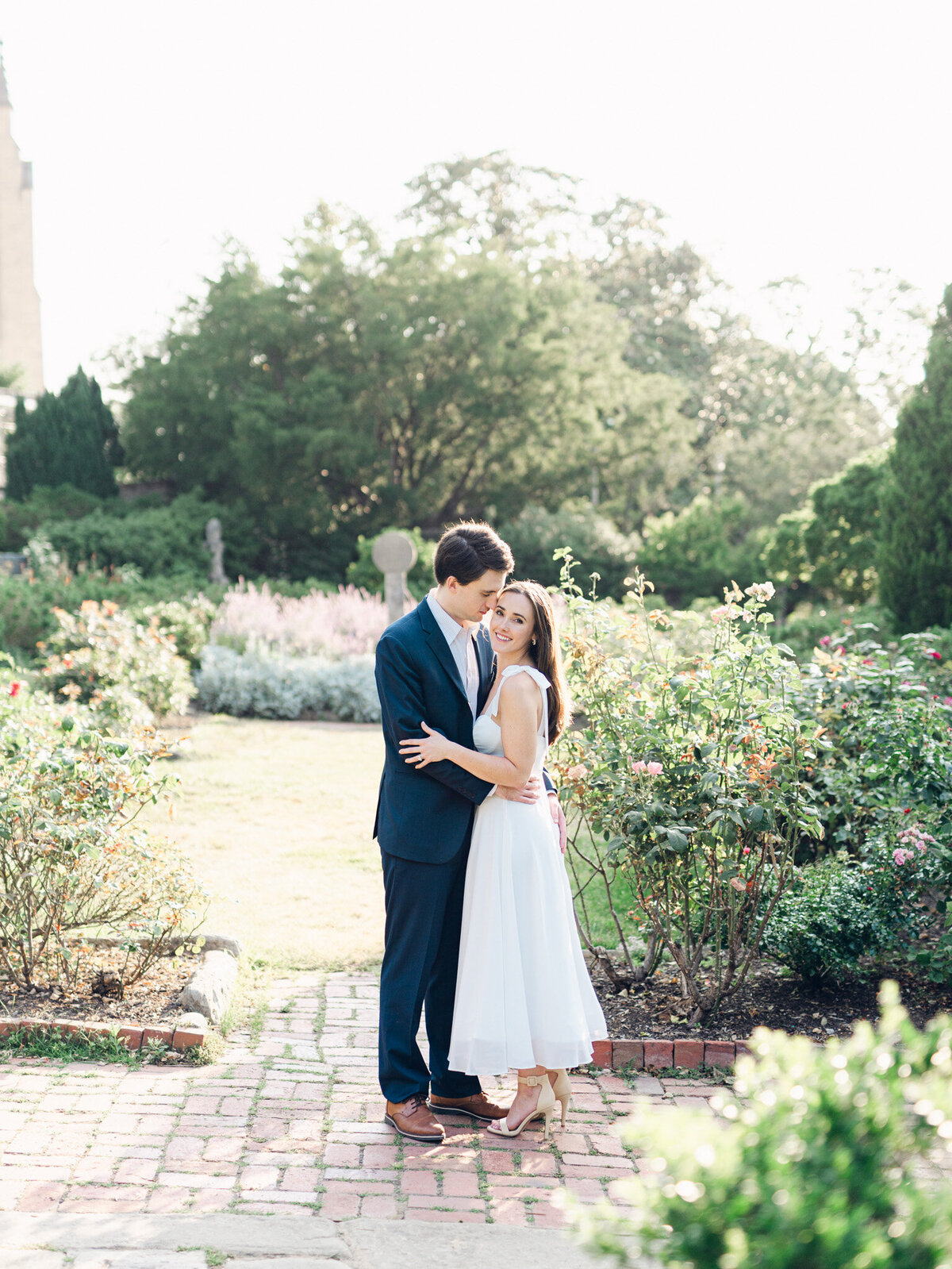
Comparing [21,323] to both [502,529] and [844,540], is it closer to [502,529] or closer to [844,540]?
[502,529]

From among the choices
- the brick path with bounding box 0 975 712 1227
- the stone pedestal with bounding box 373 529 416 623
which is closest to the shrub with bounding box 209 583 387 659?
the stone pedestal with bounding box 373 529 416 623

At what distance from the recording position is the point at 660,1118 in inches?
56.3

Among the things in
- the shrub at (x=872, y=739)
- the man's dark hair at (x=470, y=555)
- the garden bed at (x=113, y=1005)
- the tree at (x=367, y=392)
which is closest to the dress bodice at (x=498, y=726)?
the man's dark hair at (x=470, y=555)

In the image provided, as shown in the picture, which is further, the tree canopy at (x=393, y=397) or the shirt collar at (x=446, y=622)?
the tree canopy at (x=393, y=397)

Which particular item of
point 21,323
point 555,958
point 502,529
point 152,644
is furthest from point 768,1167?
point 21,323

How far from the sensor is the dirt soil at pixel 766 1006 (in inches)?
159

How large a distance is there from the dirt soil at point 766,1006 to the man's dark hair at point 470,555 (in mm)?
1881

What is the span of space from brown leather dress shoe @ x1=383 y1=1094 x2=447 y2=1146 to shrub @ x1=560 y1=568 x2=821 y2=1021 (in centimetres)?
116

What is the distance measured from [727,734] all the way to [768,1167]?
9.10 ft

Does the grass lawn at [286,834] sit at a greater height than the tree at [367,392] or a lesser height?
lesser

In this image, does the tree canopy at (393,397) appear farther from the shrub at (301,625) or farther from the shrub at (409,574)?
the shrub at (301,625)

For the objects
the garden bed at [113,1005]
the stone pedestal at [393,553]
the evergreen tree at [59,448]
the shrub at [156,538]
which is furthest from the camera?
the evergreen tree at [59,448]

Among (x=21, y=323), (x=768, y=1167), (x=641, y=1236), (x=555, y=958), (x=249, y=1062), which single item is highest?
(x=21, y=323)

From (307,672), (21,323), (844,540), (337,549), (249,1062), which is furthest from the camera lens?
(21,323)
